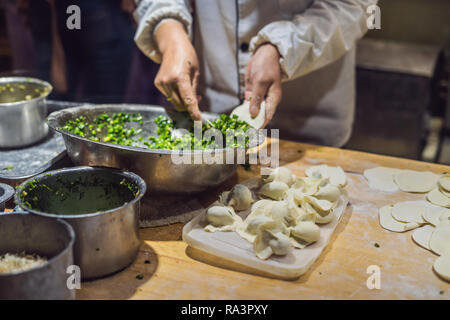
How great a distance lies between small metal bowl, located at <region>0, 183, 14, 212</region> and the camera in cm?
134

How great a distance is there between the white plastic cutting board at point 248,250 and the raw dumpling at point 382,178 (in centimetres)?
41

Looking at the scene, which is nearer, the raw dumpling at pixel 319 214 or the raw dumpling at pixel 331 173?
the raw dumpling at pixel 319 214

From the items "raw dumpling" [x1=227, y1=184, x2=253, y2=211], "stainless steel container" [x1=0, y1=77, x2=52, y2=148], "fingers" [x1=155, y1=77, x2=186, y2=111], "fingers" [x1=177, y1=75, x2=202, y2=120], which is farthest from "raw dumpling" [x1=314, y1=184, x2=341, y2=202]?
"stainless steel container" [x1=0, y1=77, x2=52, y2=148]

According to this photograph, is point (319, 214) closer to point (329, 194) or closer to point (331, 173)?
point (329, 194)

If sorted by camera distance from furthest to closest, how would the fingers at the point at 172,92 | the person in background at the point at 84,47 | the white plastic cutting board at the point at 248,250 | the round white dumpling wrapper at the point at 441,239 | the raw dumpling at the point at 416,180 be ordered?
the person in background at the point at 84,47
the fingers at the point at 172,92
the raw dumpling at the point at 416,180
the round white dumpling wrapper at the point at 441,239
the white plastic cutting board at the point at 248,250

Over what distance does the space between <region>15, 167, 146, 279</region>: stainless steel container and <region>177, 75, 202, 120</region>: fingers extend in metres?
0.53

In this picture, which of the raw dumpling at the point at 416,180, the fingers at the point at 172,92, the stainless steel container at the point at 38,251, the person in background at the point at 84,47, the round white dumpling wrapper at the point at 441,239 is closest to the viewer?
the stainless steel container at the point at 38,251

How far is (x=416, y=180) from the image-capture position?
176cm

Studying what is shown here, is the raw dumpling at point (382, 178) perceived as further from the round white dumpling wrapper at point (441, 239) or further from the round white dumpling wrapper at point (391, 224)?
the round white dumpling wrapper at point (441, 239)

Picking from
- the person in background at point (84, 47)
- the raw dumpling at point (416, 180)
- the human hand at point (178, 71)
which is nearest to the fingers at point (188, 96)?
the human hand at point (178, 71)

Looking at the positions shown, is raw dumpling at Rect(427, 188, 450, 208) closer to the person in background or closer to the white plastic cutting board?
the white plastic cutting board

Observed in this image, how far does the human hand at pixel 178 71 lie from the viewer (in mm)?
1812

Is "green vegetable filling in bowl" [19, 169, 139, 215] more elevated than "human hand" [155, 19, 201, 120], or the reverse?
"human hand" [155, 19, 201, 120]
